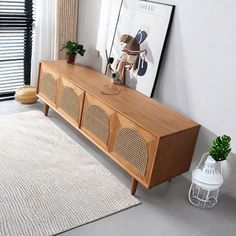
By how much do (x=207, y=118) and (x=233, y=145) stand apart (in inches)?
10.0

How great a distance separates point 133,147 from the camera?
212 cm

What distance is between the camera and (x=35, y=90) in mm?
3346

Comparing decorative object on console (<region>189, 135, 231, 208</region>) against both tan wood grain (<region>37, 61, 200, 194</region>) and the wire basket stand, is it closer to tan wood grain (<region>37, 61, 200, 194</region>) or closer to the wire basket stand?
the wire basket stand

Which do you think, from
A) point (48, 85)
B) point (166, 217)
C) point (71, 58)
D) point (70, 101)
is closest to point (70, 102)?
point (70, 101)

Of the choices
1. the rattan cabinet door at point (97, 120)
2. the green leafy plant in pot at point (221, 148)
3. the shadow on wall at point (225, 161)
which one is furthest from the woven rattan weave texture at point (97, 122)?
the green leafy plant in pot at point (221, 148)

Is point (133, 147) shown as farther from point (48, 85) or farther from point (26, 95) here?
point (26, 95)

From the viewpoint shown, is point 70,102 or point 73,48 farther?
point 73,48

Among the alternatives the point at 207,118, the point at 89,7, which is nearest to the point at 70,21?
the point at 89,7

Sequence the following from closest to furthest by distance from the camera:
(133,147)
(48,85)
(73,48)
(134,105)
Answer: (133,147) → (134,105) → (48,85) → (73,48)

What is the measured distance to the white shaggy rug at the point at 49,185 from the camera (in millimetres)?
1834

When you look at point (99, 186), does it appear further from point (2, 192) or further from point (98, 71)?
point (98, 71)

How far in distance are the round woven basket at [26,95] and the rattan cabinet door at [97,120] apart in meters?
0.97

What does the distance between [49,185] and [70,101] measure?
33.0 inches

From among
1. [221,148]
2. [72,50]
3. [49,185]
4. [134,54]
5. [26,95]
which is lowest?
[49,185]
